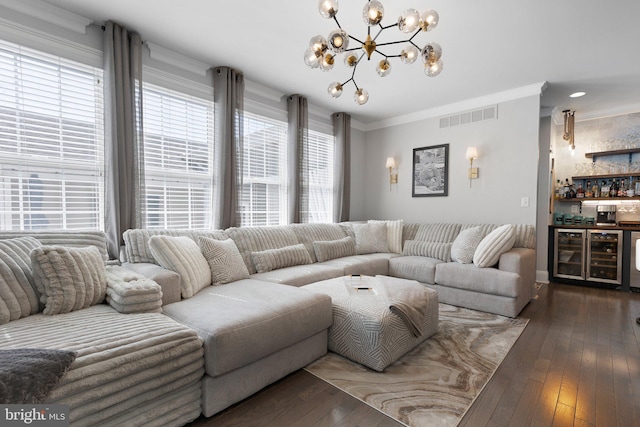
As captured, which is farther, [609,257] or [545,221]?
[545,221]

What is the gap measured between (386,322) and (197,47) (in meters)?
2.97

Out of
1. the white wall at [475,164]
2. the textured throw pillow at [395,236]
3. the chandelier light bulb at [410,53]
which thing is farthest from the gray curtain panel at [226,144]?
the white wall at [475,164]

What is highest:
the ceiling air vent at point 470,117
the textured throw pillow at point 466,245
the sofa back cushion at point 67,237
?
the ceiling air vent at point 470,117

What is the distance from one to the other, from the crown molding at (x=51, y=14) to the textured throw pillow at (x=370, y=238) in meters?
3.58

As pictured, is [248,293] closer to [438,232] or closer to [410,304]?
[410,304]

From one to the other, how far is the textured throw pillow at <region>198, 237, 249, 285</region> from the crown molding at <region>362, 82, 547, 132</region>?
3656 millimetres

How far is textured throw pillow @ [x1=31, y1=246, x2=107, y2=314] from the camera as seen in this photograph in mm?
1617

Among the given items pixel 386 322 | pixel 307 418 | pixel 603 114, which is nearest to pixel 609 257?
pixel 603 114

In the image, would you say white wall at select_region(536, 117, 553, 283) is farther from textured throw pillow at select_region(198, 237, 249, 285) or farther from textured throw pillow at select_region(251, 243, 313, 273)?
textured throw pillow at select_region(198, 237, 249, 285)

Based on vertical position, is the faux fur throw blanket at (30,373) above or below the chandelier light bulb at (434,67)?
below

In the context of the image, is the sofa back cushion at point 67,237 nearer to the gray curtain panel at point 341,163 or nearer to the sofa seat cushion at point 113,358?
the sofa seat cushion at point 113,358

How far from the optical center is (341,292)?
2.39 m

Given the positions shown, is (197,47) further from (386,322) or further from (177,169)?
(386,322)

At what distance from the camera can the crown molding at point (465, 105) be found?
12.2 ft
